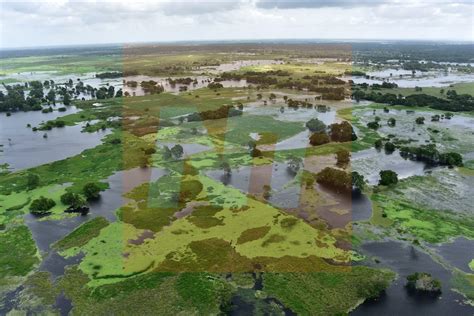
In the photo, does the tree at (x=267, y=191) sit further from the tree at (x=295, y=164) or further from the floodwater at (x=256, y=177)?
the tree at (x=295, y=164)

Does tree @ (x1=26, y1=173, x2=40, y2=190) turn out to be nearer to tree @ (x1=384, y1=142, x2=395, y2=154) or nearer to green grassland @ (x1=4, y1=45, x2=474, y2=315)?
green grassland @ (x1=4, y1=45, x2=474, y2=315)

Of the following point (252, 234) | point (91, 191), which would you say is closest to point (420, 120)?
point (252, 234)

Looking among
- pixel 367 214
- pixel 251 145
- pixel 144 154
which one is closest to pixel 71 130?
pixel 144 154

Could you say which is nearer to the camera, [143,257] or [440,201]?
[143,257]

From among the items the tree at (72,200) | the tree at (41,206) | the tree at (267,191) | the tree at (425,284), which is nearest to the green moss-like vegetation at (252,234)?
the tree at (267,191)

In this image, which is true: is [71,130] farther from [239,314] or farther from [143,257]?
[239,314]

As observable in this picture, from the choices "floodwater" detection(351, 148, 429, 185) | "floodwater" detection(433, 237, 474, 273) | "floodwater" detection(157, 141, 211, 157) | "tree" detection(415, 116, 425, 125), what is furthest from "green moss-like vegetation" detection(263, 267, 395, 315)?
"tree" detection(415, 116, 425, 125)

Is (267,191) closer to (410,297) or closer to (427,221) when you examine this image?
(427,221)
